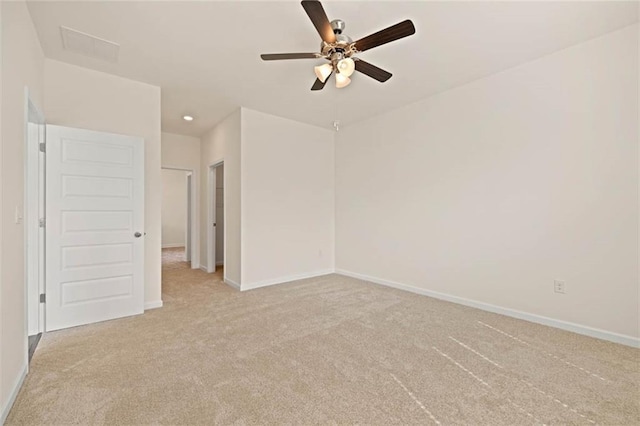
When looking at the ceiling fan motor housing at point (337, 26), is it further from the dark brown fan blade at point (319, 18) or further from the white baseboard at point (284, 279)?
the white baseboard at point (284, 279)

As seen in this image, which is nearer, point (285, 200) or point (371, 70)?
point (371, 70)

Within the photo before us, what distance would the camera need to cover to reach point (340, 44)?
220cm

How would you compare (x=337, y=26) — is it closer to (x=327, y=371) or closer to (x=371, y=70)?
(x=371, y=70)

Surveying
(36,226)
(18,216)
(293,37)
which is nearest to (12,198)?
(18,216)

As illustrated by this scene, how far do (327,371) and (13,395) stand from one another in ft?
6.40

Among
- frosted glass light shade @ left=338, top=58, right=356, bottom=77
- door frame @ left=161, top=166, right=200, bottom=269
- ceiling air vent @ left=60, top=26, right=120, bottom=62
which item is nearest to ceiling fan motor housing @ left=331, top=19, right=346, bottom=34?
frosted glass light shade @ left=338, top=58, right=356, bottom=77

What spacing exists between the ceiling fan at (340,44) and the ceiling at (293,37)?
1.01 feet

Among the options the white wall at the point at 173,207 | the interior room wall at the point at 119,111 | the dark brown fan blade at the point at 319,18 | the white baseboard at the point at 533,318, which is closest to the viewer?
the dark brown fan blade at the point at 319,18

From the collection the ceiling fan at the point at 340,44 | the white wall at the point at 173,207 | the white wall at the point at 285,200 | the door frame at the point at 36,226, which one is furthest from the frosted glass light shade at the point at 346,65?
the white wall at the point at 173,207

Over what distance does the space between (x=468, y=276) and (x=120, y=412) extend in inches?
140

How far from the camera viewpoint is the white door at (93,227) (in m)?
2.88

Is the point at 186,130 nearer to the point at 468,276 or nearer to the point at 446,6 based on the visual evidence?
the point at 446,6

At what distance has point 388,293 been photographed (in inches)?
163

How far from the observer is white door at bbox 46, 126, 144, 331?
288cm
